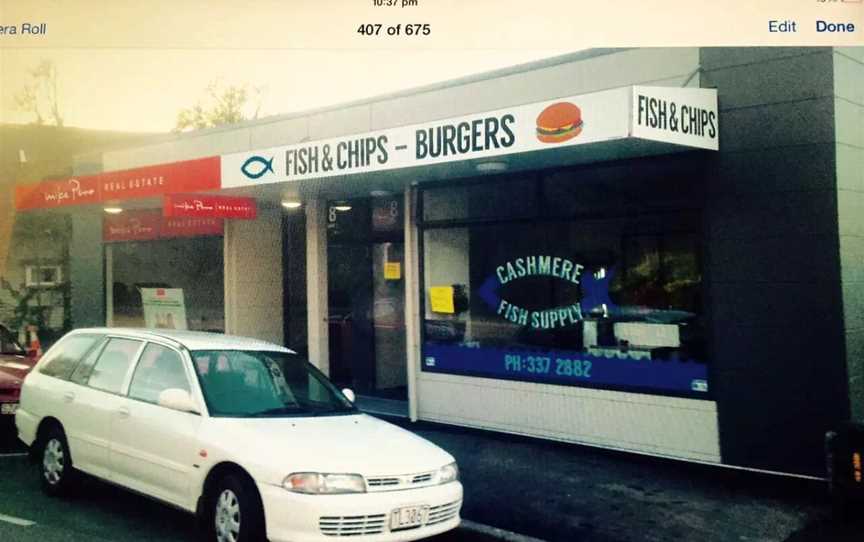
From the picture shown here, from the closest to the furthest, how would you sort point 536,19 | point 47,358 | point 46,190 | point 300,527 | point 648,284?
point 536,19
point 300,527
point 47,358
point 648,284
point 46,190

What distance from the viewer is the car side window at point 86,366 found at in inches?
263

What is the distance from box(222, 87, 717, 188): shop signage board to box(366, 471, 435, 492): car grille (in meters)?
3.12

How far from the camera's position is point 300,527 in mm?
4746

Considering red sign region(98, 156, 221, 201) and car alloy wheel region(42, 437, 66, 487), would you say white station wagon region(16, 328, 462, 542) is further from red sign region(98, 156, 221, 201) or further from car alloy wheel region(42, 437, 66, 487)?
red sign region(98, 156, 221, 201)

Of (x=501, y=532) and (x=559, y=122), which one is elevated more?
(x=559, y=122)

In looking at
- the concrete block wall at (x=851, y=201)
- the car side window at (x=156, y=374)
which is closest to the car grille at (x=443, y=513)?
the car side window at (x=156, y=374)

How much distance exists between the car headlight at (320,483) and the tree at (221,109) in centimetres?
296

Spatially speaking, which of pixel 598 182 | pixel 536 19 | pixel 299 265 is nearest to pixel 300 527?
pixel 536 19

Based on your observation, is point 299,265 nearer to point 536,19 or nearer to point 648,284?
point 648,284

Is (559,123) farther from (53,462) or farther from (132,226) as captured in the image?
(132,226)

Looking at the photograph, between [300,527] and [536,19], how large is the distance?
3.14m

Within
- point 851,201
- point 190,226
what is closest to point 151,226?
point 190,226

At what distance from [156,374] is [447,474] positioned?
7.85 feet

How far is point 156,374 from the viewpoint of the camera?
6.11 meters
